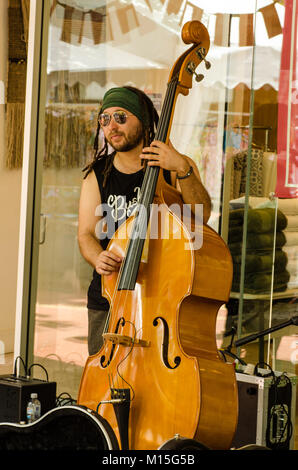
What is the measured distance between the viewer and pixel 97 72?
3.78 meters

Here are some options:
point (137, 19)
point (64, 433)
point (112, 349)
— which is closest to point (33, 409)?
point (112, 349)

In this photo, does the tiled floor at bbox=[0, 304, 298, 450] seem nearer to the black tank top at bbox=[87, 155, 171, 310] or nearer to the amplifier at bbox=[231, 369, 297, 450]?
the black tank top at bbox=[87, 155, 171, 310]

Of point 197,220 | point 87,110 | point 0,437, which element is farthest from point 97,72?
point 0,437

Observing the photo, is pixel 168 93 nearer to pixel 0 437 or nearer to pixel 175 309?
pixel 175 309

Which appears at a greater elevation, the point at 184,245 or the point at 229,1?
the point at 229,1

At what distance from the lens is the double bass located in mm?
2359

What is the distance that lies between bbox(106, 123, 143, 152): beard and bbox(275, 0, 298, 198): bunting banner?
603mm

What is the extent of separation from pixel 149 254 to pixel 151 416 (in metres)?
0.53

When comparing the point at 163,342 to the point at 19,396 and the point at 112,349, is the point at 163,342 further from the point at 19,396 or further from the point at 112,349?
the point at 19,396

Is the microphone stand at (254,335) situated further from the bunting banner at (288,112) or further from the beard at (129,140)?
the beard at (129,140)

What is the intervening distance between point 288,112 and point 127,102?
691 millimetres

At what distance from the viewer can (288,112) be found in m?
3.20

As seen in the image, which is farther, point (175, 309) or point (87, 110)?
point (87, 110)

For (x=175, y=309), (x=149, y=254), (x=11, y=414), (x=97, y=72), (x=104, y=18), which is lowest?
(x=11, y=414)
